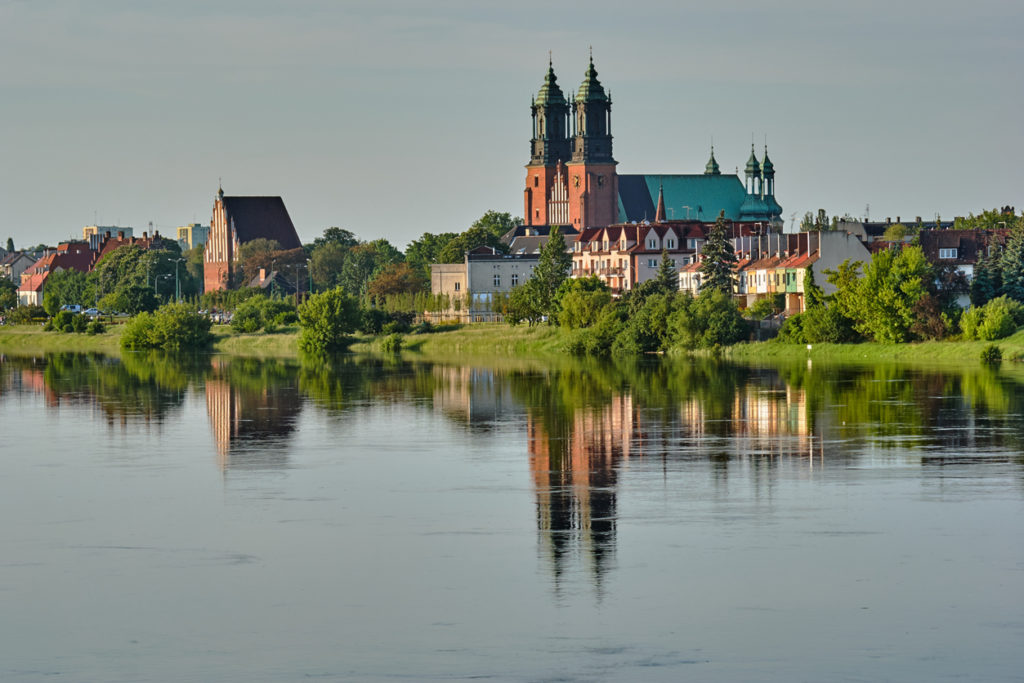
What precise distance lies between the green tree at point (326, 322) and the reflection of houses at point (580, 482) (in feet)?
188

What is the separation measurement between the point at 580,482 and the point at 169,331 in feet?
272

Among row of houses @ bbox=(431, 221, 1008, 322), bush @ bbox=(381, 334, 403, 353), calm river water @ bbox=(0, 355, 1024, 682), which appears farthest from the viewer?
bush @ bbox=(381, 334, 403, 353)

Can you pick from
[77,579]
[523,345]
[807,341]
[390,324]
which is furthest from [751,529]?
[390,324]

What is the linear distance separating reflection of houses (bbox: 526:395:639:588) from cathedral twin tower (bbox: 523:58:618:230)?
4963 inches

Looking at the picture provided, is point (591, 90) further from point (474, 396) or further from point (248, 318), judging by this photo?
point (474, 396)

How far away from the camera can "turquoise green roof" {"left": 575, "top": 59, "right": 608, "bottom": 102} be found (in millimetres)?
168375

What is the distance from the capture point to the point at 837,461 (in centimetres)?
3309

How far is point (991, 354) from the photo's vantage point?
68.7 m

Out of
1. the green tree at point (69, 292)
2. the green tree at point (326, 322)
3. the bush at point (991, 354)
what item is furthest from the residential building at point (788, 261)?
the green tree at point (69, 292)

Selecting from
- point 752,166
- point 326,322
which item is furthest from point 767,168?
point 326,322

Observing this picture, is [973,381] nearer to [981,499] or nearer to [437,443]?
[437,443]

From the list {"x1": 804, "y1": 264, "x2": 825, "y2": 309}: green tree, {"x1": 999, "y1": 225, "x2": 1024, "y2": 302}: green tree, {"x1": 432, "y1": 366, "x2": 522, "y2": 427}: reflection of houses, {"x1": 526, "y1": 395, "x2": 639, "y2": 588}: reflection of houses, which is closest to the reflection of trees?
{"x1": 432, "y1": 366, "x2": 522, "y2": 427}: reflection of houses

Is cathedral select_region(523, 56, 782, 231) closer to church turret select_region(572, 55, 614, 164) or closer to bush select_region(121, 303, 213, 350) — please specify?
church turret select_region(572, 55, 614, 164)

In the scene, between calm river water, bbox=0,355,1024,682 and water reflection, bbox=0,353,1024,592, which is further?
water reflection, bbox=0,353,1024,592
